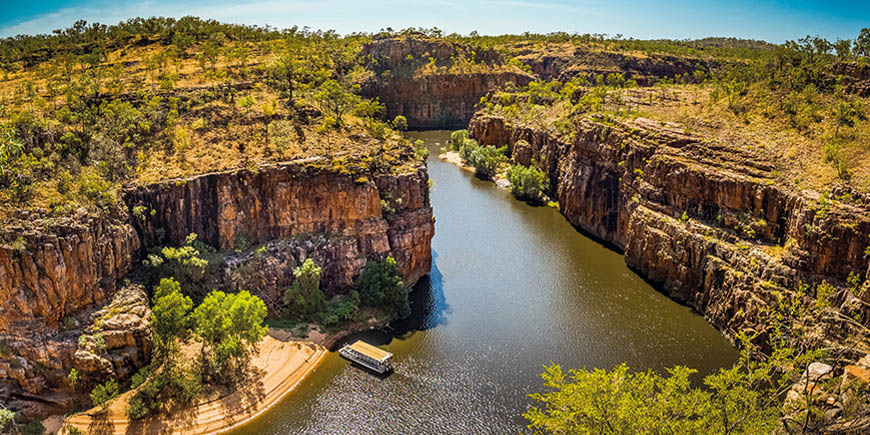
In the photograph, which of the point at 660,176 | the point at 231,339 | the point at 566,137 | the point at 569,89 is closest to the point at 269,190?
the point at 231,339

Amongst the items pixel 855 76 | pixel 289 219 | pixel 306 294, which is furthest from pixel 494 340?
pixel 855 76

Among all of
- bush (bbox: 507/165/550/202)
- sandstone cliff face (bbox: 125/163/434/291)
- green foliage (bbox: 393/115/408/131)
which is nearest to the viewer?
sandstone cliff face (bbox: 125/163/434/291)

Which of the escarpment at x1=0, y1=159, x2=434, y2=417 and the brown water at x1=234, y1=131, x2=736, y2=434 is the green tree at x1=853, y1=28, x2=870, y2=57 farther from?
the escarpment at x1=0, y1=159, x2=434, y2=417

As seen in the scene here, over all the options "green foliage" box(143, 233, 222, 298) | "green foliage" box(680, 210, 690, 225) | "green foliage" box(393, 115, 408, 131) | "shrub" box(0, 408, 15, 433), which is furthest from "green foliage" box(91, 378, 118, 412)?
"green foliage" box(680, 210, 690, 225)

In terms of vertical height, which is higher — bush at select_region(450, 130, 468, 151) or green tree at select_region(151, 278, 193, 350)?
bush at select_region(450, 130, 468, 151)

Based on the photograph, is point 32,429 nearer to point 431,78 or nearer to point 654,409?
point 654,409

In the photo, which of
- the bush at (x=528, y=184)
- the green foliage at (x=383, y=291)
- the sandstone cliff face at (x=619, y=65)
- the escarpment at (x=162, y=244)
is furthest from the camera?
the sandstone cliff face at (x=619, y=65)

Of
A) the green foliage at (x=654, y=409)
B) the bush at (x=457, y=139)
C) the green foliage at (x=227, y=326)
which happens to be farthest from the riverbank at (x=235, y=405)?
the bush at (x=457, y=139)

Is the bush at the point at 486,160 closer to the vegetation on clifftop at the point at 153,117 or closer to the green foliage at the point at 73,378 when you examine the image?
the vegetation on clifftop at the point at 153,117
